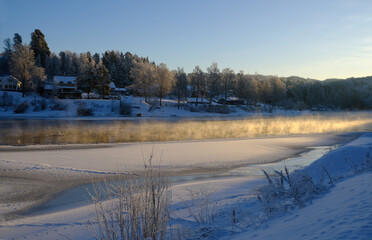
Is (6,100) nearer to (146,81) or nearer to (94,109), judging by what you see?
(94,109)

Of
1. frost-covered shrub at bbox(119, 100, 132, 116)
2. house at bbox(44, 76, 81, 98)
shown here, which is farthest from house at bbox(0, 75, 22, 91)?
frost-covered shrub at bbox(119, 100, 132, 116)

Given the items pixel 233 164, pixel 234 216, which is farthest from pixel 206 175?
pixel 234 216

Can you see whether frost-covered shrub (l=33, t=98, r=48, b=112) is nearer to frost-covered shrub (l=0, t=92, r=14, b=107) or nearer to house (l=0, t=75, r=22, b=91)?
frost-covered shrub (l=0, t=92, r=14, b=107)

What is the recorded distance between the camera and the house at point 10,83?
66562 millimetres

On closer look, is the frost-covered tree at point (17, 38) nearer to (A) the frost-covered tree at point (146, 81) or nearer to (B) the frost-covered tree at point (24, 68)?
(B) the frost-covered tree at point (24, 68)

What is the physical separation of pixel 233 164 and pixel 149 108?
46.6 m

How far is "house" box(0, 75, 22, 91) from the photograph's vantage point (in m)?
66.6

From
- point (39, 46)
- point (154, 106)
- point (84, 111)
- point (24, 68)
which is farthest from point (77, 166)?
point (39, 46)

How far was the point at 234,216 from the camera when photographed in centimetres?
570

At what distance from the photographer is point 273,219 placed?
5.23m

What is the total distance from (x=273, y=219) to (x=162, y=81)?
65.5 metres

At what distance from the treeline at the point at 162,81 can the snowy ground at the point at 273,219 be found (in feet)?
194

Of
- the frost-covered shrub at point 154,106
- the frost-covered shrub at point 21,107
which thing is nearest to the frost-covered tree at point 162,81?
the frost-covered shrub at point 154,106

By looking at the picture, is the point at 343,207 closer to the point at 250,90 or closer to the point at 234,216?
the point at 234,216
